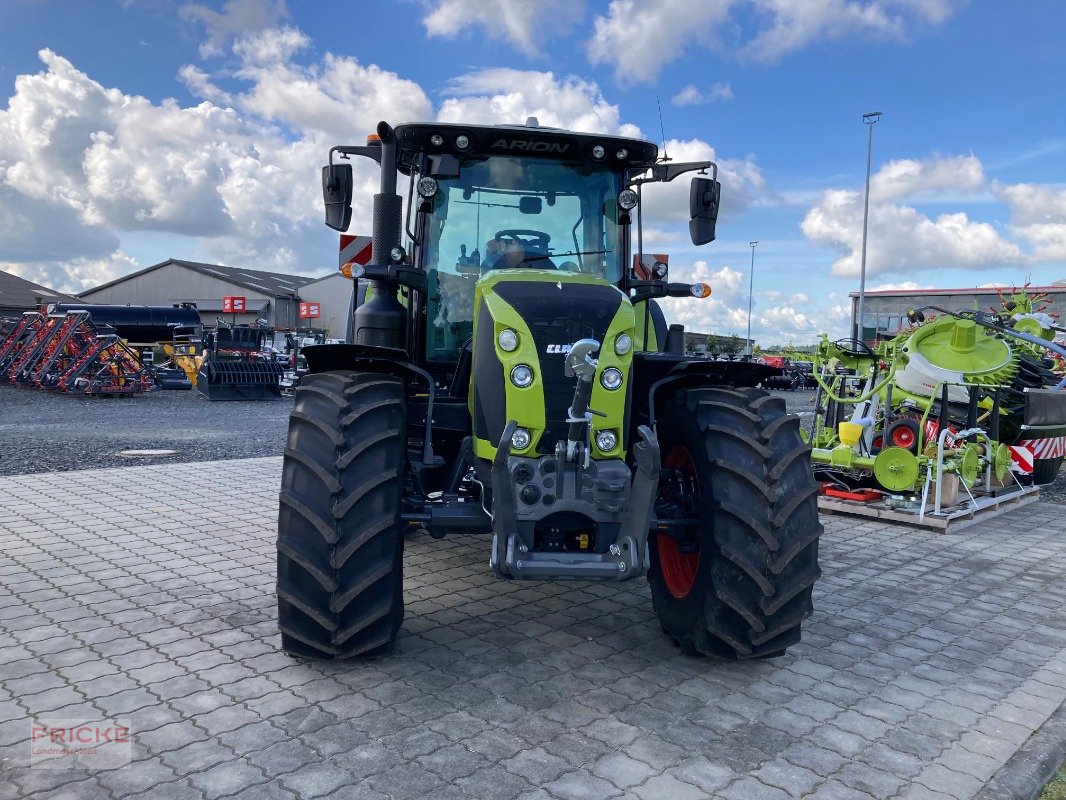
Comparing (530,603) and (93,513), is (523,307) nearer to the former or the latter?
(530,603)

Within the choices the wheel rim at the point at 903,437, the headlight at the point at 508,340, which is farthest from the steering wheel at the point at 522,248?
the wheel rim at the point at 903,437

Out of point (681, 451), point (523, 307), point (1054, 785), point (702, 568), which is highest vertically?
point (523, 307)

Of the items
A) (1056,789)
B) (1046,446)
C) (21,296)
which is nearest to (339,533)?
(1056,789)

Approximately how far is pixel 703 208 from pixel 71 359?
67.1ft

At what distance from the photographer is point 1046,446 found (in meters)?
9.96

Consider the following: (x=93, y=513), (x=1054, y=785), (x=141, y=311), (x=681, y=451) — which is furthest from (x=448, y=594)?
(x=141, y=311)

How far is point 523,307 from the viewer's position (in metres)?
3.93

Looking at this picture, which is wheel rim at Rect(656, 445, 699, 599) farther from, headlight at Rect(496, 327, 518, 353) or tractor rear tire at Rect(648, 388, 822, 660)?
headlight at Rect(496, 327, 518, 353)

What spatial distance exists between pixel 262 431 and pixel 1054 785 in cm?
1289

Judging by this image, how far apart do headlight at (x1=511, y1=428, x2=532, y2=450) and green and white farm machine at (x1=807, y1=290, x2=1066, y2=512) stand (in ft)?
17.0

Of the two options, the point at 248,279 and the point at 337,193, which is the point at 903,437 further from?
the point at 248,279

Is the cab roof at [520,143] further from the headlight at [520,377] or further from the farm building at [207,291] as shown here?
the farm building at [207,291]

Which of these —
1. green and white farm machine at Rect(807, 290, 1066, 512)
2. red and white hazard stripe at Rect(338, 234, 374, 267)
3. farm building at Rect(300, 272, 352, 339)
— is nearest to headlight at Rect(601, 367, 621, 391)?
red and white hazard stripe at Rect(338, 234, 374, 267)

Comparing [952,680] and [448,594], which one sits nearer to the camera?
[952,680]
